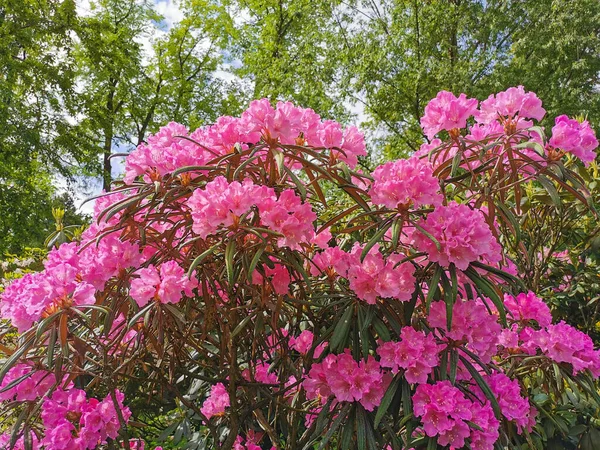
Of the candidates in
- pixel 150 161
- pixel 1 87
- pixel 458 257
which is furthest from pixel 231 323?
pixel 1 87

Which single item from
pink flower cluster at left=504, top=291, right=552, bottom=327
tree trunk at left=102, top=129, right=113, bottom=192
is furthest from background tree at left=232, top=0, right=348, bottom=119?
pink flower cluster at left=504, top=291, right=552, bottom=327

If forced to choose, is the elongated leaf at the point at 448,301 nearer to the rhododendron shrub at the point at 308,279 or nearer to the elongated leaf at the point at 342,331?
the rhododendron shrub at the point at 308,279

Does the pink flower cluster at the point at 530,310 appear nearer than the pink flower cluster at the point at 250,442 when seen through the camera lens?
No

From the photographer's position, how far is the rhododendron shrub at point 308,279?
1173 mm

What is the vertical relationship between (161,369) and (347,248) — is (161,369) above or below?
below

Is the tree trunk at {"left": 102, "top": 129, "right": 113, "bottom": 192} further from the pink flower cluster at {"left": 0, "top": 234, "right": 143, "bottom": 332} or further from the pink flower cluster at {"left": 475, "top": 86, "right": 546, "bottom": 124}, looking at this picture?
the pink flower cluster at {"left": 475, "top": 86, "right": 546, "bottom": 124}

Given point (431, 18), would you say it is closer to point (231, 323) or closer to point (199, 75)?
point (199, 75)

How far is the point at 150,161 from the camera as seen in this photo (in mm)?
1357

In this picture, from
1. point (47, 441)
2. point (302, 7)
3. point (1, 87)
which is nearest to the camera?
point (47, 441)

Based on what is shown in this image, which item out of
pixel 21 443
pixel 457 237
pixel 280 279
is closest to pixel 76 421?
pixel 21 443

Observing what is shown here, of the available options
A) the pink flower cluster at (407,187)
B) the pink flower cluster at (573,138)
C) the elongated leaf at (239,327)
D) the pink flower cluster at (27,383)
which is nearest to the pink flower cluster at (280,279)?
the elongated leaf at (239,327)

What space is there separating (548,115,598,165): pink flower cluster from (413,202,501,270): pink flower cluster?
1.27 ft

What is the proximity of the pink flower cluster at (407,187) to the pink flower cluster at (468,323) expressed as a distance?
0.28 metres

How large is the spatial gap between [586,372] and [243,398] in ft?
3.96
